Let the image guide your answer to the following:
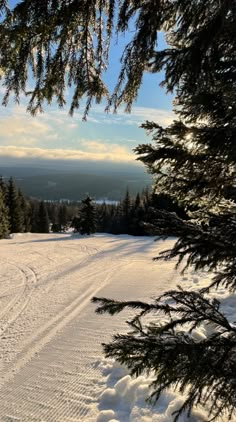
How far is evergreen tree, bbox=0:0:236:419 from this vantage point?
202 cm

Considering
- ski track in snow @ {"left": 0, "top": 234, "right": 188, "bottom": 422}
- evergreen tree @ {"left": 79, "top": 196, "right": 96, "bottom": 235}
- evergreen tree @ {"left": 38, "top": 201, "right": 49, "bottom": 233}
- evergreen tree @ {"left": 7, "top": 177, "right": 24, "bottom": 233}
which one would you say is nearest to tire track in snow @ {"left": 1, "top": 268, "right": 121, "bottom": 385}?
ski track in snow @ {"left": 0, "top": 234, "right": 188, "bottom": 422}

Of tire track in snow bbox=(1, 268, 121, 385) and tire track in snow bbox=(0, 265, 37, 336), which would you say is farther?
tire track in snow bbox=(0, 265, 37, 336)

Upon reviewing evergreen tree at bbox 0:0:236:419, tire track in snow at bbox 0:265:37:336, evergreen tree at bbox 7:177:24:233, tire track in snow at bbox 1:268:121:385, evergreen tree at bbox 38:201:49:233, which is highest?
evergreen tree at bbox 0:0:236:419

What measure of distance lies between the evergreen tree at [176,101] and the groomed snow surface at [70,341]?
1850mm

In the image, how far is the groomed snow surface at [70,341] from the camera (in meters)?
4.23

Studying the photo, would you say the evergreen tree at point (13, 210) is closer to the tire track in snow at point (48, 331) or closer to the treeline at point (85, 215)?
the treeline at point (85, 215)

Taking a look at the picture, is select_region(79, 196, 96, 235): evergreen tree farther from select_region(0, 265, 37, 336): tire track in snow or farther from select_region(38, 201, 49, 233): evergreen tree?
select_region(0, 265, 37, 336): tire track in snow

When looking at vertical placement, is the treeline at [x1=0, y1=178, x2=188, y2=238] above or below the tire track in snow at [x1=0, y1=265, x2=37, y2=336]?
below

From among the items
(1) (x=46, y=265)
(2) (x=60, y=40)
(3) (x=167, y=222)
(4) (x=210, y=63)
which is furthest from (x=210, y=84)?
(1) (x=46, y=265)

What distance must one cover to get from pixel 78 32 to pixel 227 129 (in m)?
1.38

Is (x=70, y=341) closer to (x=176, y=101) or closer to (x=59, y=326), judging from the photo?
(x=59, y=326)

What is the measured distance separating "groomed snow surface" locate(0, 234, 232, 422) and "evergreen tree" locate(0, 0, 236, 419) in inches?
72.8

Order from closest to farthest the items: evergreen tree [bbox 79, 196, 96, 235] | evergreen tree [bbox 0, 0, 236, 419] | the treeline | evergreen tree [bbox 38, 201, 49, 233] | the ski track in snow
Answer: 1. evergreen tree [bbox 0, 0, 236, 419]
2. the ski track in snow
3. the treeline
4. evergreen tree [bbox 79, 196, 96, 235]
5. evergreen tree [bbox 38, 201, 49, 233]

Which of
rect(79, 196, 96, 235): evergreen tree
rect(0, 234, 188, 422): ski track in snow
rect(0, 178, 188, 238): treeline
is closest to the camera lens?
rect(0, 234, 188, 422): ski track in snow
